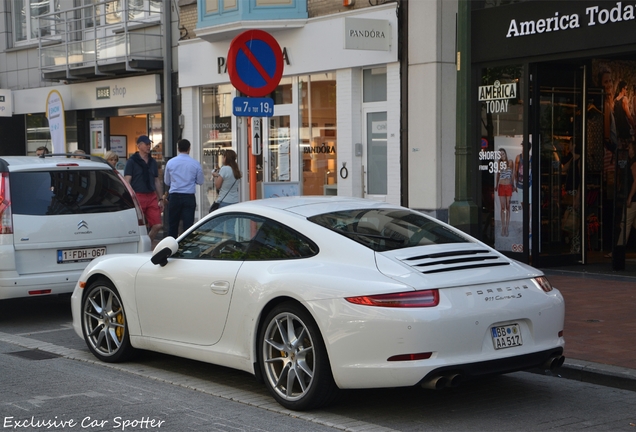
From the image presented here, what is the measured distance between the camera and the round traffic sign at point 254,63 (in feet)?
33.2

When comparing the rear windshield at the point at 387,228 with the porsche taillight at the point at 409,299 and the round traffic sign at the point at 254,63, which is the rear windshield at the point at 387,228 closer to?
the porsche taillight at the point at 409,299

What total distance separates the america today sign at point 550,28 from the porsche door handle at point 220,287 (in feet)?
25.2

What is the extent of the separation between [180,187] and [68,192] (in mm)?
3889

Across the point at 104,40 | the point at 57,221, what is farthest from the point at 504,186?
the point at 104,40

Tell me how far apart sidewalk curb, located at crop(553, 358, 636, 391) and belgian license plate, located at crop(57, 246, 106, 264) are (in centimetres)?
524

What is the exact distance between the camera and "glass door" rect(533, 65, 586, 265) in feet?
45.4

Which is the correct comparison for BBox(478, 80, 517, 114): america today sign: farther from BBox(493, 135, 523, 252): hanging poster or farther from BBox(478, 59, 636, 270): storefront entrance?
BBox(493, 135, 523, 252): hanging poster

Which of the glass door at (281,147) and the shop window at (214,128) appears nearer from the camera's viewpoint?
the glass door at (281,147)

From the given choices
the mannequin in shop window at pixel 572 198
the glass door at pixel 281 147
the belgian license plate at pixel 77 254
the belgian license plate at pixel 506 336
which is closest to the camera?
the belgian license plate at pixel 506 336

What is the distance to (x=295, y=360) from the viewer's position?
19.8 feet

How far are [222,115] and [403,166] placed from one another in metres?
5.62

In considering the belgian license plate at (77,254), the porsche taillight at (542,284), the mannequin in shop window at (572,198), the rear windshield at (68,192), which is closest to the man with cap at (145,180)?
the rear windshield at (68,192)

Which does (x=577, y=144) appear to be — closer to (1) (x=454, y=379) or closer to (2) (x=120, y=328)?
(2) (x=120, y=328)

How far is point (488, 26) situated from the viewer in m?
14.0
